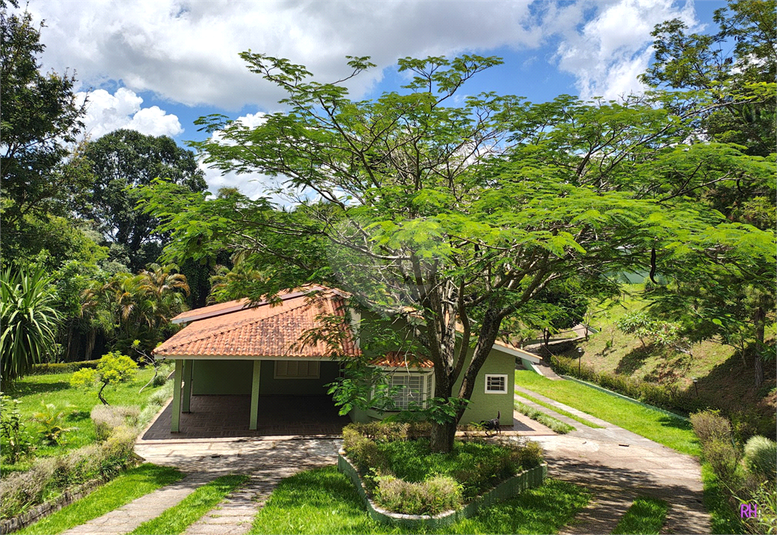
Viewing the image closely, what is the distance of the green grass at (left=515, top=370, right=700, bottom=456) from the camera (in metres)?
17.0

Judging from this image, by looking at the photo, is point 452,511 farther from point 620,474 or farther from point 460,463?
point 620,474

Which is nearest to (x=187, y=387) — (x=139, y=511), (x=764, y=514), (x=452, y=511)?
(x=139, y=511)

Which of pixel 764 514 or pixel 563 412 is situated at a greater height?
pixel 764 514

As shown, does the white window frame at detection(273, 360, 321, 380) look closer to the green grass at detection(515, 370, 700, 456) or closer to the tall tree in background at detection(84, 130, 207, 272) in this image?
the green grass at detection(515, 370, 700, 456)

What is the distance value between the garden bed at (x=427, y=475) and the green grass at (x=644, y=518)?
2.14 meters

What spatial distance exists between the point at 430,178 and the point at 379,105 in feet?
11.2

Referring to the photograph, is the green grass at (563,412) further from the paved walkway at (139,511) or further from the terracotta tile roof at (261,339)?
the paved walkway at (139,511)

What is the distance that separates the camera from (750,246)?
275 inches

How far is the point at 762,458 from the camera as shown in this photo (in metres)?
8.95

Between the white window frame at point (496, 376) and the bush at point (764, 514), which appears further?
the white window frame at point (496, 376)

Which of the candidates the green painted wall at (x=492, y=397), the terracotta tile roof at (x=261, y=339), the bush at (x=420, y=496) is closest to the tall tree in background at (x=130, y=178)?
the terracotta tile roof at (x=261, y=339)

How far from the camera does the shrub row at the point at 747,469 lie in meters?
6.86

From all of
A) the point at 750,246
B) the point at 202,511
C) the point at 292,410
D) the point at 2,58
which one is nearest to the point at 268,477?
the point at 202,511

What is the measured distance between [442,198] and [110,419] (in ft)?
34.1
